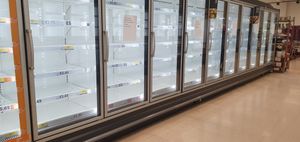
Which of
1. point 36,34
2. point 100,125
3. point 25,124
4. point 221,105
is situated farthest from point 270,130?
point 36,34

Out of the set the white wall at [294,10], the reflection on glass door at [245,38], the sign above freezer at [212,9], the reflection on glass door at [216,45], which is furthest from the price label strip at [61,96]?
the white wall at [294,10]

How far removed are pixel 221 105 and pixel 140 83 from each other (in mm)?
1655

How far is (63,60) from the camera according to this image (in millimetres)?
2662

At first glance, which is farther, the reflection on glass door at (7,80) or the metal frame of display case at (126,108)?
the metal frame of display case at (126,108)

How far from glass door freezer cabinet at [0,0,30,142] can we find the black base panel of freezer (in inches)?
13.8

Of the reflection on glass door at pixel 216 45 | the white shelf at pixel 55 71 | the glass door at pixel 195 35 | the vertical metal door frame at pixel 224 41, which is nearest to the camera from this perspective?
the white shelf at pixel 55 71

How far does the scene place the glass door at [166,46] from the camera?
11.0 feet

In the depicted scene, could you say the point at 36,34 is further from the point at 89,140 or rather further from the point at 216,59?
the point at 216,59

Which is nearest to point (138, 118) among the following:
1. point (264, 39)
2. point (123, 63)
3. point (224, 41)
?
point (123, 63)

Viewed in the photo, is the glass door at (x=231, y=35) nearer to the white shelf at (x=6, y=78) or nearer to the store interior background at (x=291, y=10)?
the white shelf at (x=6, y=78)

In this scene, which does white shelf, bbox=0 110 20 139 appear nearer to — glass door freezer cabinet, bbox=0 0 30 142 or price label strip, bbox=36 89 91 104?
glass door freezer cabinet, bbox=0 0 30 142

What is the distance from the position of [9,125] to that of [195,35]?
3061mm

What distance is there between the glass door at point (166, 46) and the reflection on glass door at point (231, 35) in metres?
1.56

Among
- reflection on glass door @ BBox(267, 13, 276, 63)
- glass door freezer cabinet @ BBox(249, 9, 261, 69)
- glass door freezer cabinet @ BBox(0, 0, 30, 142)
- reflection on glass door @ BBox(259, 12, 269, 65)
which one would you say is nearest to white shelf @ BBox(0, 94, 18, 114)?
glass door freezer cabinet @ BBox(0, 0, 30, 142)
